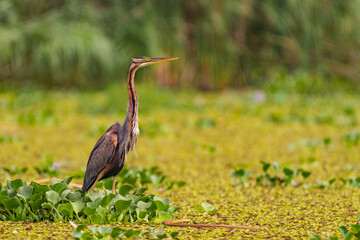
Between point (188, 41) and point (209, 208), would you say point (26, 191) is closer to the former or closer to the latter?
point (209, 208)

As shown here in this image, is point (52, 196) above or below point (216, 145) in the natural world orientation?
above

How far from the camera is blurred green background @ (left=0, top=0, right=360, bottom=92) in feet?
23.4

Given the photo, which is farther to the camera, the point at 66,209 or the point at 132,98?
the point at 132,98

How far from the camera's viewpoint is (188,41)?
7461 mm

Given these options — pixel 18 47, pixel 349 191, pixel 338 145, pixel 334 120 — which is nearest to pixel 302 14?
pixel 334 120

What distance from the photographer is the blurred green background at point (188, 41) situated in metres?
7.12

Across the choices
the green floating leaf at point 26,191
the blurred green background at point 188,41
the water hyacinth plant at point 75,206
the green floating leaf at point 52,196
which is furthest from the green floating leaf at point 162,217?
the blurred green background at point 188,41

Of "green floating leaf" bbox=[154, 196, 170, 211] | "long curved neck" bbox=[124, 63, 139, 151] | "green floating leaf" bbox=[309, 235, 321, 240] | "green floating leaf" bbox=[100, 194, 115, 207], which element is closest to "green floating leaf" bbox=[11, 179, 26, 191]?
"green floating leaf" bbox=[100, 194, 115, 207]

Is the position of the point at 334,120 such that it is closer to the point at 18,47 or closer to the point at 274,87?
the point at 274,87

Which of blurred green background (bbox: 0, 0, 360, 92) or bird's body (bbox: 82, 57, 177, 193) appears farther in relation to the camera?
blurred green background (bbox: 0, 0, 360, 92)

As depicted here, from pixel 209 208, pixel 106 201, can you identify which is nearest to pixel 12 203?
pixel 106 201

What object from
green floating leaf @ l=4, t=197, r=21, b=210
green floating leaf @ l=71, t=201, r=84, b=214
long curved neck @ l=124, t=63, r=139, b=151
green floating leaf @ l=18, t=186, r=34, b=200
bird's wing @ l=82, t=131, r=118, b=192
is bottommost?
green floating leaf @ l=71, t=201, r=84, b=214

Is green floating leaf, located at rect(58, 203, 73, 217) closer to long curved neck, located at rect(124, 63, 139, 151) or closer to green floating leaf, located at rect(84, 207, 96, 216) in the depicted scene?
green floating leaf, located at rect(84, 207, 96, 216)

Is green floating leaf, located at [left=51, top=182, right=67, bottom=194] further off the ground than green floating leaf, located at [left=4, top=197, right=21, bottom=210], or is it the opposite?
green floating leaf, located at [left=51, top=182, right=67, bottom=194]
